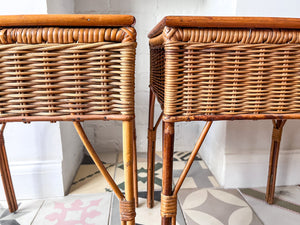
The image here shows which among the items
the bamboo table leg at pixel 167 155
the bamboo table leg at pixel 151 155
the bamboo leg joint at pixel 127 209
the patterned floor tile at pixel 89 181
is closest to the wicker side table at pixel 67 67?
the bamboo table leg at pixel 167 155

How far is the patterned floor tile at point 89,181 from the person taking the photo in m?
1.15

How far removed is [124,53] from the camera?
0.53m

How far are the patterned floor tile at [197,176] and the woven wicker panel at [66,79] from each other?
79 cm

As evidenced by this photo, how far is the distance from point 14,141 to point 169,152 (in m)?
0.77

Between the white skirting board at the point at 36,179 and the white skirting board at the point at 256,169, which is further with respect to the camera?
the white skirting board at the point at 256,169

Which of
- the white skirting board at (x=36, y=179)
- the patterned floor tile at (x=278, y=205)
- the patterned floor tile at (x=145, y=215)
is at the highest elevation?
the white skirting board at (x=36, y=179)

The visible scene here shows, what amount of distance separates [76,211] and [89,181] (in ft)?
0.79

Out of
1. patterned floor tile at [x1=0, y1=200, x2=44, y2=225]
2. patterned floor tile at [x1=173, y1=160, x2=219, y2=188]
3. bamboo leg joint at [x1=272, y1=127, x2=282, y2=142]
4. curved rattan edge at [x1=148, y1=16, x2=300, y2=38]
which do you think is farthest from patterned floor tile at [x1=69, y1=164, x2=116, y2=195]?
curved rattan edge at [x1=148, y1=16, x2=300, y2=38]

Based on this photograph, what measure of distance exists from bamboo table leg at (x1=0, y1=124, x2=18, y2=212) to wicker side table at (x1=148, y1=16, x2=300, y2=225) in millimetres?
707

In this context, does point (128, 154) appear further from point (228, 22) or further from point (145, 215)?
point (145, 215)

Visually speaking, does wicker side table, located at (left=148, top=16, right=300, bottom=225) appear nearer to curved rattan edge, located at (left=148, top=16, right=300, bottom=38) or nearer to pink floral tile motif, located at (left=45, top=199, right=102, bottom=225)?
curved rattan edge, located at (left=148, top=16, right=300, bottom=38)

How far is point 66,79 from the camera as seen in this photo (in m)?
0.54

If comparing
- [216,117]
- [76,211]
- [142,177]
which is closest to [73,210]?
[76,211]

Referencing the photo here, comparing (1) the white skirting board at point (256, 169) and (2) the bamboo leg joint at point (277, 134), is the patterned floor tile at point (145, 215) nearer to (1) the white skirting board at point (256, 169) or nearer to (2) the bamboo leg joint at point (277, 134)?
(1) the white skirting board at point (256, 169)
